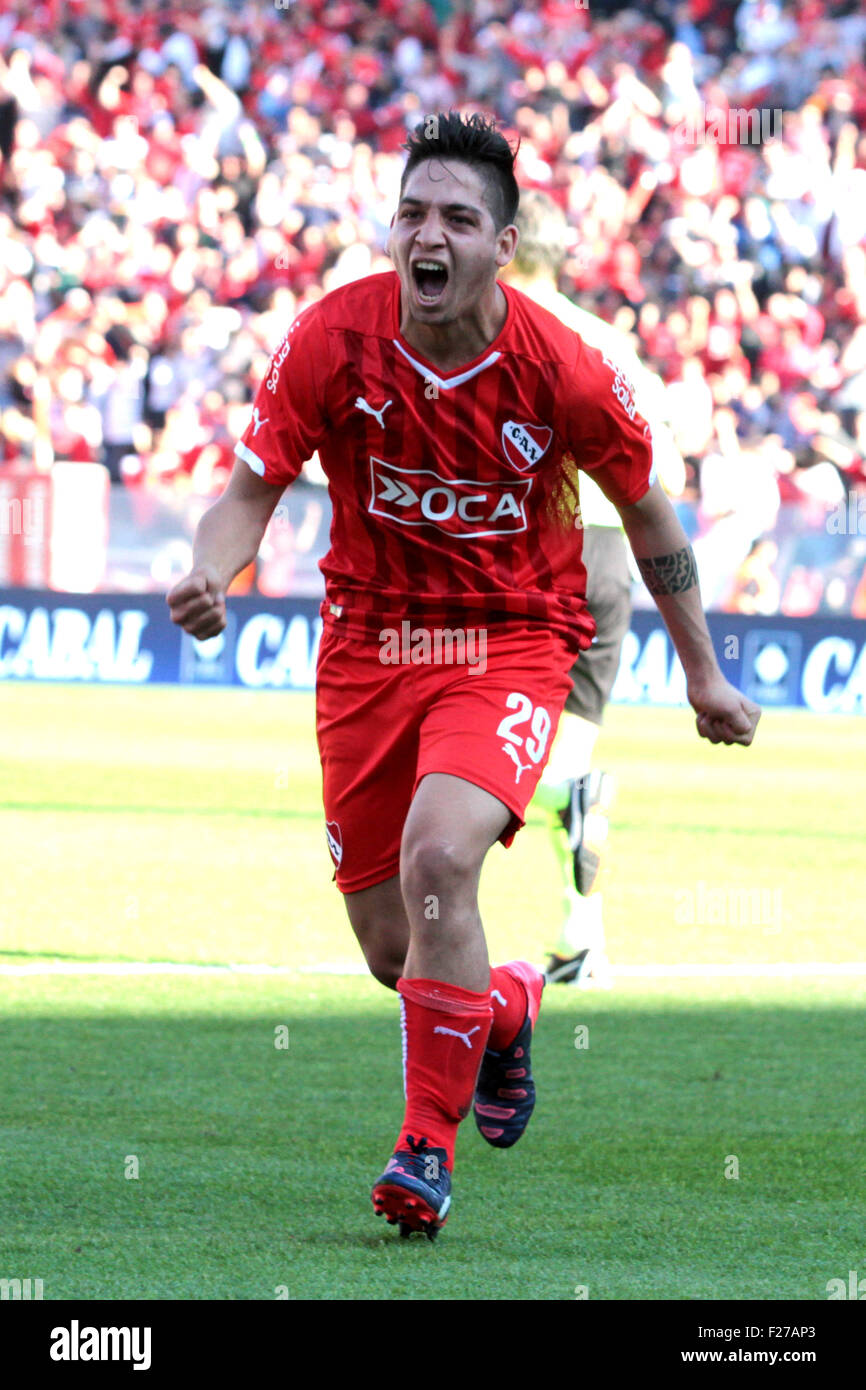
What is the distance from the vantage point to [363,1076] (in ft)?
19.5

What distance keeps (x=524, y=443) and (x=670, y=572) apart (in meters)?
0.44

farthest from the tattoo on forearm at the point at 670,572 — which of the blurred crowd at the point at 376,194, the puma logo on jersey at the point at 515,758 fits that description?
the blurred crowd at the point at 376,194

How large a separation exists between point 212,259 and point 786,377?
6.03 metres

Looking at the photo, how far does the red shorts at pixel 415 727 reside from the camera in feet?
15.1

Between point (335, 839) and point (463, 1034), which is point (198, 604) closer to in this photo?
point (335, 839)

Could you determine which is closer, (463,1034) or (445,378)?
(463,1034)

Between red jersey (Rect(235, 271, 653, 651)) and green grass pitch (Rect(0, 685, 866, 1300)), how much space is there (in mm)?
1238

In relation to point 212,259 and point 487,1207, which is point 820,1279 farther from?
point 212,259

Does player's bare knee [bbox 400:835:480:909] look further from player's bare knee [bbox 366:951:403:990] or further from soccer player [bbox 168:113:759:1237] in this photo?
player's bare knee [bbox 366:951:403:990]

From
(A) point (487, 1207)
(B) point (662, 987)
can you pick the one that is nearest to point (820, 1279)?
(A) point (487, 1207)

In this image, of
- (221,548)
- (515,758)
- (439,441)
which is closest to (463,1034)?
(515,758)

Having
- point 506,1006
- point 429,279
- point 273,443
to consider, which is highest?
point 429,279

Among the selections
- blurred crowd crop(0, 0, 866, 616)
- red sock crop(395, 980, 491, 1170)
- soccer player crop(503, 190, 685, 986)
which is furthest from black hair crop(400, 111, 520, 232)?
blurred crowd crop(0, 0, 866, 616)

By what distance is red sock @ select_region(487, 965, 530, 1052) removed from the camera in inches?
197
